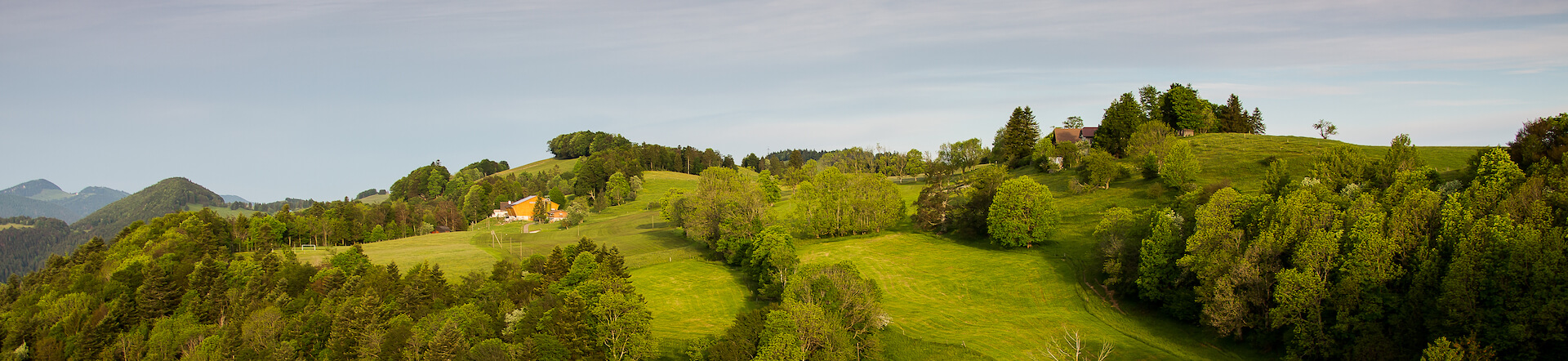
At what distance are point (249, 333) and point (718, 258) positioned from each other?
133 ft

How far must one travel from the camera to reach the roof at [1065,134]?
11233 cm

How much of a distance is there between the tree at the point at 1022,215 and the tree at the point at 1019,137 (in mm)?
40639

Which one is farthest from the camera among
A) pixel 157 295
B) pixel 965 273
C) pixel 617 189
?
pixel 617 189

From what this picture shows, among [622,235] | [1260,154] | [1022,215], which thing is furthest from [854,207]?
[1260,154]

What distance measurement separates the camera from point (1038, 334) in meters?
45.0

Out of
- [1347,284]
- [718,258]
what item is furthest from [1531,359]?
[718,258]

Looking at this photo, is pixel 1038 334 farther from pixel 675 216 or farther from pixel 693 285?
pixel 675 216

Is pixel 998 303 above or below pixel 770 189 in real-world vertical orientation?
below

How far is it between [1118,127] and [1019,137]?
1588cm

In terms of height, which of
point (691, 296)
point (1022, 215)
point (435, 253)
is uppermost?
point (1022, 215)

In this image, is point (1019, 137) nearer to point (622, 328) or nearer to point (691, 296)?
point (691, 296)

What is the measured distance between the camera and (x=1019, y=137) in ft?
358

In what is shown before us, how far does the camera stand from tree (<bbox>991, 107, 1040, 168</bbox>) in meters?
108

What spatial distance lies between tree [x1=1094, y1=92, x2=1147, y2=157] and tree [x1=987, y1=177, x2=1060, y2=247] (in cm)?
3206
